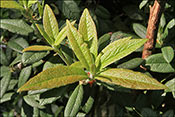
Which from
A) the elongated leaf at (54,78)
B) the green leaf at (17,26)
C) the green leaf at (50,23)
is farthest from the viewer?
the green leaf at (17,26)

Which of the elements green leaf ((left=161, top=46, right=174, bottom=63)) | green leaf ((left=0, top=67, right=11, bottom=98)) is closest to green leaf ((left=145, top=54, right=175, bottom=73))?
green leaf ((left=161, top=46, right=174, bottom=63))

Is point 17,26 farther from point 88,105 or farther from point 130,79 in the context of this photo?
point 130,79

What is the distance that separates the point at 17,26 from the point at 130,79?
741mm

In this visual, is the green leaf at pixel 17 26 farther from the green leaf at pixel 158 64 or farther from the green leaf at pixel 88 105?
the green leaf at pixel 158 64

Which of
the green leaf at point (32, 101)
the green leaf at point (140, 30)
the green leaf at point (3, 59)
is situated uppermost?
the green leaf at point (140, 30)

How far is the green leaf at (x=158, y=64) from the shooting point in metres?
1.11

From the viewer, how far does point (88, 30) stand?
0.81m

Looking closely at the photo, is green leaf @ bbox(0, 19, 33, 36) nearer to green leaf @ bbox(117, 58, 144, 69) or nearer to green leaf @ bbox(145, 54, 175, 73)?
green leaf @ bbox(117, 58, 144, 69)

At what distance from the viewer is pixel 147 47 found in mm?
1112

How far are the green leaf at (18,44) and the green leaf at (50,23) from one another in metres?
0.34

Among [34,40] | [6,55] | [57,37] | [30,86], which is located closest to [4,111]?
[6,55]

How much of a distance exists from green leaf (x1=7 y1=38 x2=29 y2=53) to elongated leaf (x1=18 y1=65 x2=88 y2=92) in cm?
55

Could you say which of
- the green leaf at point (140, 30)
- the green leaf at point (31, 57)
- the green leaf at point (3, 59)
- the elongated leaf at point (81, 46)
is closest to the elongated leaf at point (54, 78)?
the elongated leaf at point (81, 46)

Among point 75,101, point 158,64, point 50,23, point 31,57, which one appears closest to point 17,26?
point 31,57
